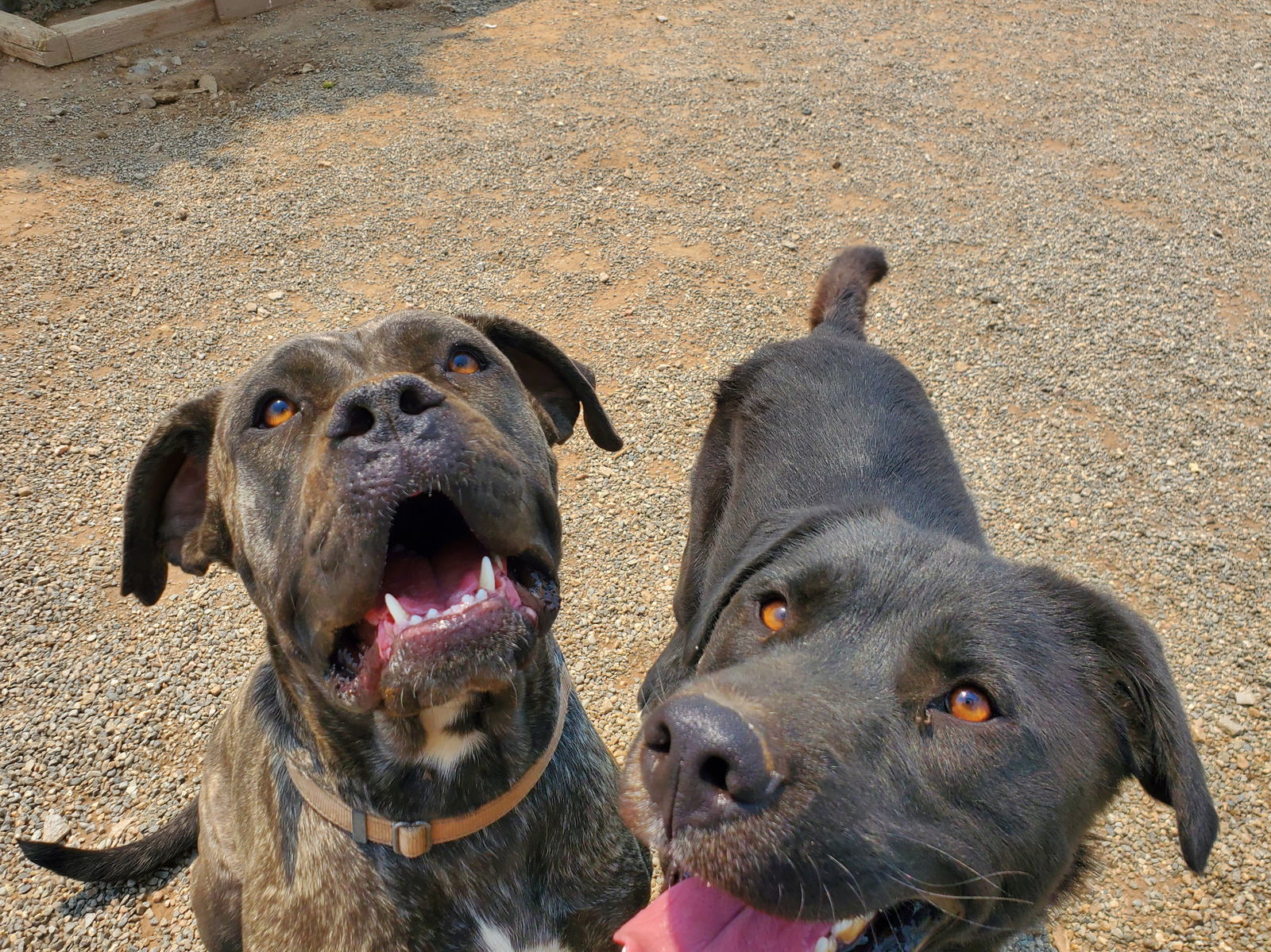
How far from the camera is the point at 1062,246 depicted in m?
7.20

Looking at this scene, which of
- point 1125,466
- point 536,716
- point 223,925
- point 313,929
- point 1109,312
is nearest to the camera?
point 313,929

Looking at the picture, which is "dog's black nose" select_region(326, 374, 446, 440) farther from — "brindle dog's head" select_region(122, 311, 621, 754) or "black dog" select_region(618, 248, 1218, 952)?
"black dog" select_region(618, 248, 1218, 952)

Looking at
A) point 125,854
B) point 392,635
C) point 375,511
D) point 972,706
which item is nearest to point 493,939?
point 392,635

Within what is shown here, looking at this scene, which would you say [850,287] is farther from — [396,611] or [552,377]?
[396,611]

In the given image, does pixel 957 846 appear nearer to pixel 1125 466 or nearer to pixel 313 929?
pixel 313 929

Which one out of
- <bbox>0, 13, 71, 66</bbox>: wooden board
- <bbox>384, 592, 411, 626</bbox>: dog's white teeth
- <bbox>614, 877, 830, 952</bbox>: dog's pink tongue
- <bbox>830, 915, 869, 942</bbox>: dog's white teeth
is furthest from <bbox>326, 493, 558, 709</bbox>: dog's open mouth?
<bbox>0, 13, 71, 66</bbox>: wooden board

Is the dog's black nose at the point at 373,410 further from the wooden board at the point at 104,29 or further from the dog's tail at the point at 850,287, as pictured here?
the wooden board at the point at 104,29

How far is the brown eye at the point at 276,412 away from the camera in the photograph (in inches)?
96.5

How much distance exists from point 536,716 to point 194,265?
18.3 feet

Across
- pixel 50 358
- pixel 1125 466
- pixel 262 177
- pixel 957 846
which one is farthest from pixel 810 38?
pixel 957 846

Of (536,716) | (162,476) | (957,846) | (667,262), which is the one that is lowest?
(667,262)

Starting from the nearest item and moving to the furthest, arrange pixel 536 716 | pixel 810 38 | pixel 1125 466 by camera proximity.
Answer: pixel 536 716 < pixel 1125 466 < pixel 810 38

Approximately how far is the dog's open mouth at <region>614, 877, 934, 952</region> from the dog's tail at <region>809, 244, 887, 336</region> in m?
2.65

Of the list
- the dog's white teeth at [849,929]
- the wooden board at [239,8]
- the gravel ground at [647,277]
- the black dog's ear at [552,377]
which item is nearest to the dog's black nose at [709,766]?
the dog's white teeth at [849,929]
